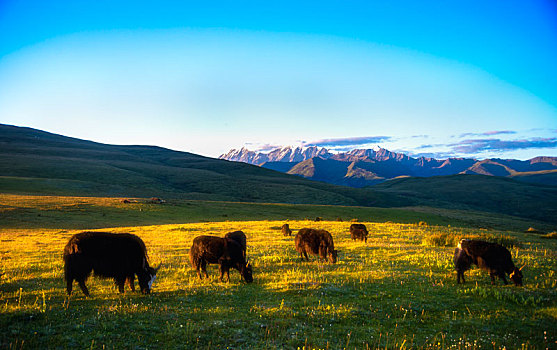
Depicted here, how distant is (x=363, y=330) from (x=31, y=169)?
12868 centimetres

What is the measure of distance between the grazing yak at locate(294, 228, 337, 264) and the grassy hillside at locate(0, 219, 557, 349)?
122 cm

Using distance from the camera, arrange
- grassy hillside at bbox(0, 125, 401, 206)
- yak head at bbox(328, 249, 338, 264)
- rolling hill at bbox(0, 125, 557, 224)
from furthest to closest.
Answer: rolling hill at bbox(0, 125, 557, 224) → grassy hillside at bbox(0, 125, 401, 206) → yak head at bbox(328, 249, 338, 264)

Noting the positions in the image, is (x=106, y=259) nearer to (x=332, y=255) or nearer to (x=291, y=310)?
(x=291, y=310)

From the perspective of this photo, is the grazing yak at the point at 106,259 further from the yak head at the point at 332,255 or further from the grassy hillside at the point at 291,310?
the yak head at the point at 332,255

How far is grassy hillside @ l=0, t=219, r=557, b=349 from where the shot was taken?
693cm

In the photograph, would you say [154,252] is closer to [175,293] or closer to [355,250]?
[175,293]

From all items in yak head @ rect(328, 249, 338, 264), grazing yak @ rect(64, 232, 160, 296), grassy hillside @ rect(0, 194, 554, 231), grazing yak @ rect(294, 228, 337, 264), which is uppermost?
grazing yak @ rect(64, 232, 160, 296)

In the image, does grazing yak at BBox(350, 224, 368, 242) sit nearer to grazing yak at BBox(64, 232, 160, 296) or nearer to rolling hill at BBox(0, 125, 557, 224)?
grazing yak at BBox(64, 232, 160, 296)

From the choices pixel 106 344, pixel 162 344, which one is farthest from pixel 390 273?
pixel 106 344

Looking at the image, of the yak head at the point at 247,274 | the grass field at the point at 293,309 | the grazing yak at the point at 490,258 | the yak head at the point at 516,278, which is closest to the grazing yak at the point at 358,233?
the grass field at the point at 293,309

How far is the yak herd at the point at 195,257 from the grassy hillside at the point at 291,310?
0.59m

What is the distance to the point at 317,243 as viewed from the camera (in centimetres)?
1623

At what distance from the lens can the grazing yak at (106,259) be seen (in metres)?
9.51

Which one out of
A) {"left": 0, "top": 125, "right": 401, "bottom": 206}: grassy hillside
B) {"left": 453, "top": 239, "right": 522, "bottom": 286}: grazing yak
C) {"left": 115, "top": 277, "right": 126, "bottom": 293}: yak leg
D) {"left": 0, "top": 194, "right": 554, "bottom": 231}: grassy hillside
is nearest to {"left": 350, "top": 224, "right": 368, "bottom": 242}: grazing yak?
{"left": 453, "top": 239, "right": 522, "bottom": 286}: grazing yak
